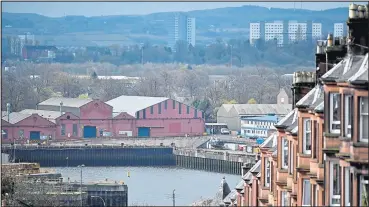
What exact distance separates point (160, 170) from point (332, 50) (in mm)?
64074

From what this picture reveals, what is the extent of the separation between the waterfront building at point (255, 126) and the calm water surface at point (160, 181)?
46.7 ft

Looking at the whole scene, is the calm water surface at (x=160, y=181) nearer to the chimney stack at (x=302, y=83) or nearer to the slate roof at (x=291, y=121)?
the chimney stack at (x=302, y=83)

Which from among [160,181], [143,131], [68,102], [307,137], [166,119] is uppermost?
[307,137]

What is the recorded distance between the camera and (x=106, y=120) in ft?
312

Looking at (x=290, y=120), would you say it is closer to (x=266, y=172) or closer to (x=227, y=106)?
(x=266, y=172)

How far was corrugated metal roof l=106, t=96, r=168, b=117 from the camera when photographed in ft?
322

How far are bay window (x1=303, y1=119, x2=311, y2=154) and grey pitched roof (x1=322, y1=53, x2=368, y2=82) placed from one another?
946 millimetres

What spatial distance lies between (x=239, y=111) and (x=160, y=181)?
36.6 m

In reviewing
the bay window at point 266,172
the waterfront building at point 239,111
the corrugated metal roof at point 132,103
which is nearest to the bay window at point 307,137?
the bay window at point 266,172

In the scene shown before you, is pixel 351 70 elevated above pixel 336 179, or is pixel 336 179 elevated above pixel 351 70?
pixel 351 70


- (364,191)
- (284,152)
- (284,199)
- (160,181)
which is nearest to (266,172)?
(284,152)

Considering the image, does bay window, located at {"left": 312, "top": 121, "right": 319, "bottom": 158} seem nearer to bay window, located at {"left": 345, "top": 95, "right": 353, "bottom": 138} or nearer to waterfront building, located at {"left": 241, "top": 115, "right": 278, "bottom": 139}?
bay window, located at {"left": 345, "top": 95, "right": 353, "bottom": 138}

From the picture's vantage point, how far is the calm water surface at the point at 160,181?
171 feet

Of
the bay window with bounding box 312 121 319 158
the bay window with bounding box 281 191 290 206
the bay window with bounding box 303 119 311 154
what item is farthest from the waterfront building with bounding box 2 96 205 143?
the bay window with bounding box 312 121 319 158
